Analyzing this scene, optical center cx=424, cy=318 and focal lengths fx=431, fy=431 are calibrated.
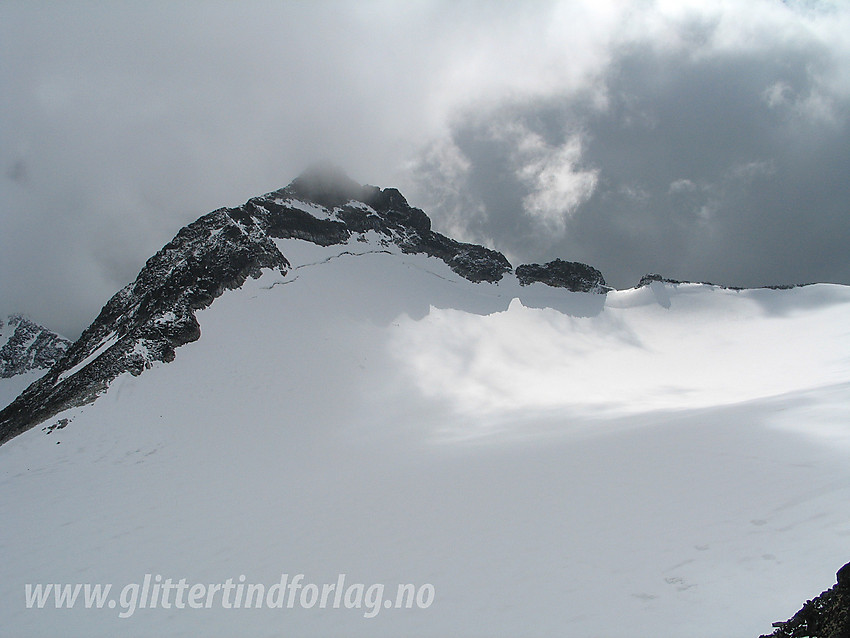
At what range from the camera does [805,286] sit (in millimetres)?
64188

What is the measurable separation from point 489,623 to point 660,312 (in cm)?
6246

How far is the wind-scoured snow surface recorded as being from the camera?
7.15 metres

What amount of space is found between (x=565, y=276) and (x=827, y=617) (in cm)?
6735

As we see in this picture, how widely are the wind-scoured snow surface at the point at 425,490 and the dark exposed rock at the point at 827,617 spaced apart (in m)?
1.05

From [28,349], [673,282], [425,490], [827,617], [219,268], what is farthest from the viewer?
[28,349]

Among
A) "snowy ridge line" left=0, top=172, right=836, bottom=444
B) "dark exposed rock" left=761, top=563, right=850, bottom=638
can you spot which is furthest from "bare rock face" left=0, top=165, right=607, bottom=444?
"dark exposed rock" left=761, top=563, right=850, bottom=638

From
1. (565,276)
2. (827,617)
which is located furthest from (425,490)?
(565,276)

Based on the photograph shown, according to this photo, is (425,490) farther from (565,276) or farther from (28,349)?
(28,349)

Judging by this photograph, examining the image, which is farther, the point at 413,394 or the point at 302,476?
the point at 413,394

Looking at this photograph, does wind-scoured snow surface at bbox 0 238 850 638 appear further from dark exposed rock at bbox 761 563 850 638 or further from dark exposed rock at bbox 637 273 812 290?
dark exposed rock at bbox 637 273 812 290

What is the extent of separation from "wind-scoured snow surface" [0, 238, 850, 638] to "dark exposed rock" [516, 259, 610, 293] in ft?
107

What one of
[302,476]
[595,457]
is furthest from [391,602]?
[302,476]

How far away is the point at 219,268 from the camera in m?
36.2

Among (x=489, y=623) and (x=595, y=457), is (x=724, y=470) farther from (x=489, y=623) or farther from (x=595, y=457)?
(x=489, y=623)
